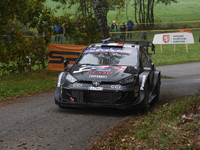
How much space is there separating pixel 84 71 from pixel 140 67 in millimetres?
1466

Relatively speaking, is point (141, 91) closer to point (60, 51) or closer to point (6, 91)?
point (6, 91)

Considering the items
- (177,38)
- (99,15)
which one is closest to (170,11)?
(177,38)

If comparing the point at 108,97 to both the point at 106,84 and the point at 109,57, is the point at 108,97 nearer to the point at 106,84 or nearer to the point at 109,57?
the point at 106,84

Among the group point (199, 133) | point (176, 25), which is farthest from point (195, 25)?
point (199, 133)

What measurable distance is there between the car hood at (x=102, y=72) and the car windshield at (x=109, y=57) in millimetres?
363

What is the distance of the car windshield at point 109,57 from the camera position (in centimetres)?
852

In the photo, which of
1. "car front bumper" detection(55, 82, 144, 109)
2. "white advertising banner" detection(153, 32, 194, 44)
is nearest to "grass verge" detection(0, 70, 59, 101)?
"car front bumper" detection(55, 82, 144, 109)

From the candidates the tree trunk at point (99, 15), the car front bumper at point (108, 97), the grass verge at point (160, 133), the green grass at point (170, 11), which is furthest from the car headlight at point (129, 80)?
the green grass at point (170, 11)

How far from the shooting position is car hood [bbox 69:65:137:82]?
751cm

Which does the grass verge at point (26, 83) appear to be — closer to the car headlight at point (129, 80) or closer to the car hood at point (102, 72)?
the car hood at point (102, 72)

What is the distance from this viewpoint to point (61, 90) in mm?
7840

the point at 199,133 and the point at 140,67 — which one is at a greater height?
the point at 140,67

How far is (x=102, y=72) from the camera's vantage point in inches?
303

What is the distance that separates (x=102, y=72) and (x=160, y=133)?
277 cm
